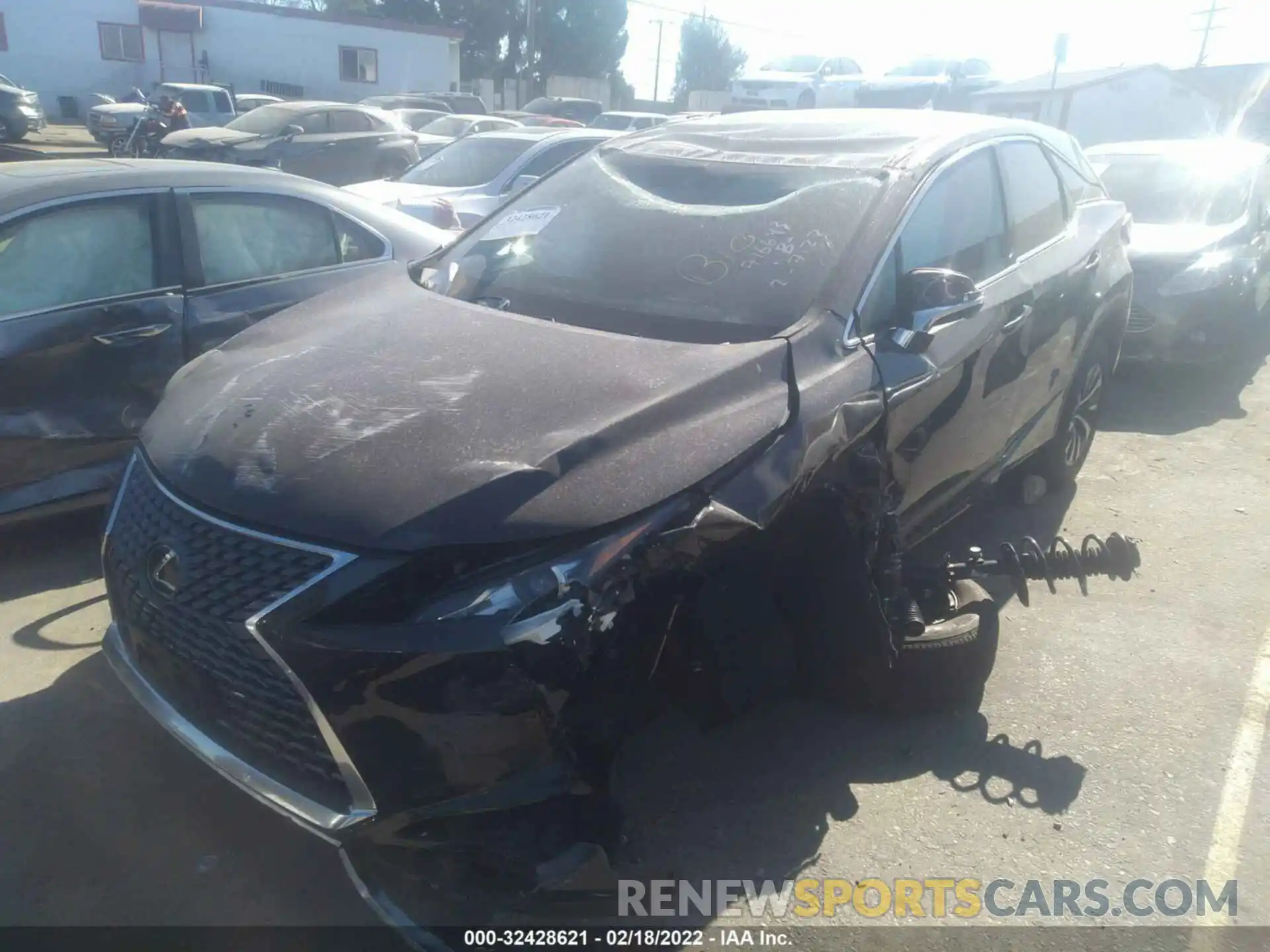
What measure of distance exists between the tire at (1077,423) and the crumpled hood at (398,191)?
6371 mm

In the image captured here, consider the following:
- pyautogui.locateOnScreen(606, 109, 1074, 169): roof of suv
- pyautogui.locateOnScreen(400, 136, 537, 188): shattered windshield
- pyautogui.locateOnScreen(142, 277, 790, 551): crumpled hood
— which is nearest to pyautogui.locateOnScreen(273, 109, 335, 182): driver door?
pyautogui.locateOnScreen(400, 136, 537, 188): shattered windshield

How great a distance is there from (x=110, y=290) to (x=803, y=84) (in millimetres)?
25573

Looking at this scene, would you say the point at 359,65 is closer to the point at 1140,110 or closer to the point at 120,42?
the point at 120,42

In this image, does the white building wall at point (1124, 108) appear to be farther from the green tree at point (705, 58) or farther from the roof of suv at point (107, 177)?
the green tree at point (705, 58)

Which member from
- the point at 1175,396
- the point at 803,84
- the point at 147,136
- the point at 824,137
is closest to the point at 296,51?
the point at 147,136

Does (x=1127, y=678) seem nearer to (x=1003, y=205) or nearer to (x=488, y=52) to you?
(x=1003, y=205)

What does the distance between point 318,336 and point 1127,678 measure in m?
3.07

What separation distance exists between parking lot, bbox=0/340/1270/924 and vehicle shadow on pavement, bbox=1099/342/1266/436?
2.76 metres

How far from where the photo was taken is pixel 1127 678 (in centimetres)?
378

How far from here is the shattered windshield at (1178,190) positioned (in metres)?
8.18

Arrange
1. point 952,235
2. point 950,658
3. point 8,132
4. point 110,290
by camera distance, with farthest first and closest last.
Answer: point 8,132
point 110,290
point 952,235
point 950,658

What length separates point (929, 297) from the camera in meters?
3.19

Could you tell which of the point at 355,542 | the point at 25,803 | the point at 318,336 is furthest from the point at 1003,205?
the point at 25,803

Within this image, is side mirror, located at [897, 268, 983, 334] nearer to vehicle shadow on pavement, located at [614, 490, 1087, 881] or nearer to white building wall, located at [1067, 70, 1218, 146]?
vehicle shadow on pavement, located at [614, 490, 1087, 881]
